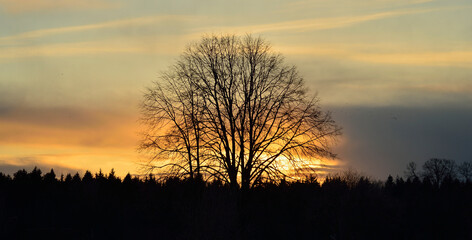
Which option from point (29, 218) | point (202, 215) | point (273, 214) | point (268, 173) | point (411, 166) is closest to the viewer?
point (202, 215)

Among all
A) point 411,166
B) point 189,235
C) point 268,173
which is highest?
point 411,166

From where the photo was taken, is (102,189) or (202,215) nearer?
(202,215)

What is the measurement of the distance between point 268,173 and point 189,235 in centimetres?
755

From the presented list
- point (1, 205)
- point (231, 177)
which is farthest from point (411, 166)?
point (231, 177)

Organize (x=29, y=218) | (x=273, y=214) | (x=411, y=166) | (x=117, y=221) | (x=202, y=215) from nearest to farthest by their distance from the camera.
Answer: (x=202, y=215) < (x=273, y=214) < (x=117, y=221) < (x=29, y=218) < (x=411, y=166)

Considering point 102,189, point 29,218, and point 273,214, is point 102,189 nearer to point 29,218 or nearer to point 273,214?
point 29,218

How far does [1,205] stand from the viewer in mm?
69438

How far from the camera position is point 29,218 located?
81.0 m

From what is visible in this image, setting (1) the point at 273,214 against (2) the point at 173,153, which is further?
(1) the point at 273,214

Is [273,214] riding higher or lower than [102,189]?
lower

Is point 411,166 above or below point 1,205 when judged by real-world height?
above

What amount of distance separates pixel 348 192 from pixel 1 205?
3857 cm

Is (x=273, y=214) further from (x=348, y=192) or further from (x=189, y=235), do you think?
(x=189, y=235)

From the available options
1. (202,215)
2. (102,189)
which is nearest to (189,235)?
(202,215)
